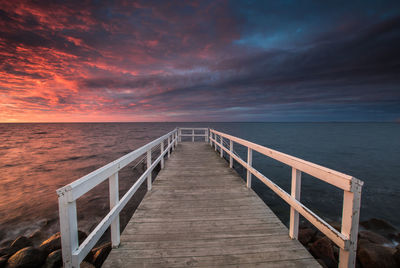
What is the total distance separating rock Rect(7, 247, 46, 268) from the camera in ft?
11.3

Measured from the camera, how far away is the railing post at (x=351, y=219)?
5.40ft

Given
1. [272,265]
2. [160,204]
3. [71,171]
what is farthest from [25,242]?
[71,171]

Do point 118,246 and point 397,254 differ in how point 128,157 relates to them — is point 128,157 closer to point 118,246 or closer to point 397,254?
point 118,246

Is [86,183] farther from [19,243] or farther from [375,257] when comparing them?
[375,257]

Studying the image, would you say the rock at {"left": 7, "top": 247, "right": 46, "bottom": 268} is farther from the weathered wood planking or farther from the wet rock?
the wet rock

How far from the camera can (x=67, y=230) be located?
5.07 feet

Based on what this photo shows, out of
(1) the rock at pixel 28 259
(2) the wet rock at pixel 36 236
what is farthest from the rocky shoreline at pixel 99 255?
(2) the wet rock at pixel 36 236

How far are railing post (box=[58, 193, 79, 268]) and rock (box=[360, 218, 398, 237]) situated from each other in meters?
9.35

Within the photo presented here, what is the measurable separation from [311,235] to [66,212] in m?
6.12

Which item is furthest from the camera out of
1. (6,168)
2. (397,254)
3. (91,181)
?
(6,168)

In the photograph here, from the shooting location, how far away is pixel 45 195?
30.3 feet

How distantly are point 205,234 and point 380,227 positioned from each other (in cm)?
806

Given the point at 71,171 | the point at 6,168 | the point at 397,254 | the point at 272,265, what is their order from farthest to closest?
the point at 6,168
the point at 71,171
the point at 397,254
the point at 272,265

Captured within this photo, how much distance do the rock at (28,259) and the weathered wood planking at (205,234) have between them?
2309 mm
